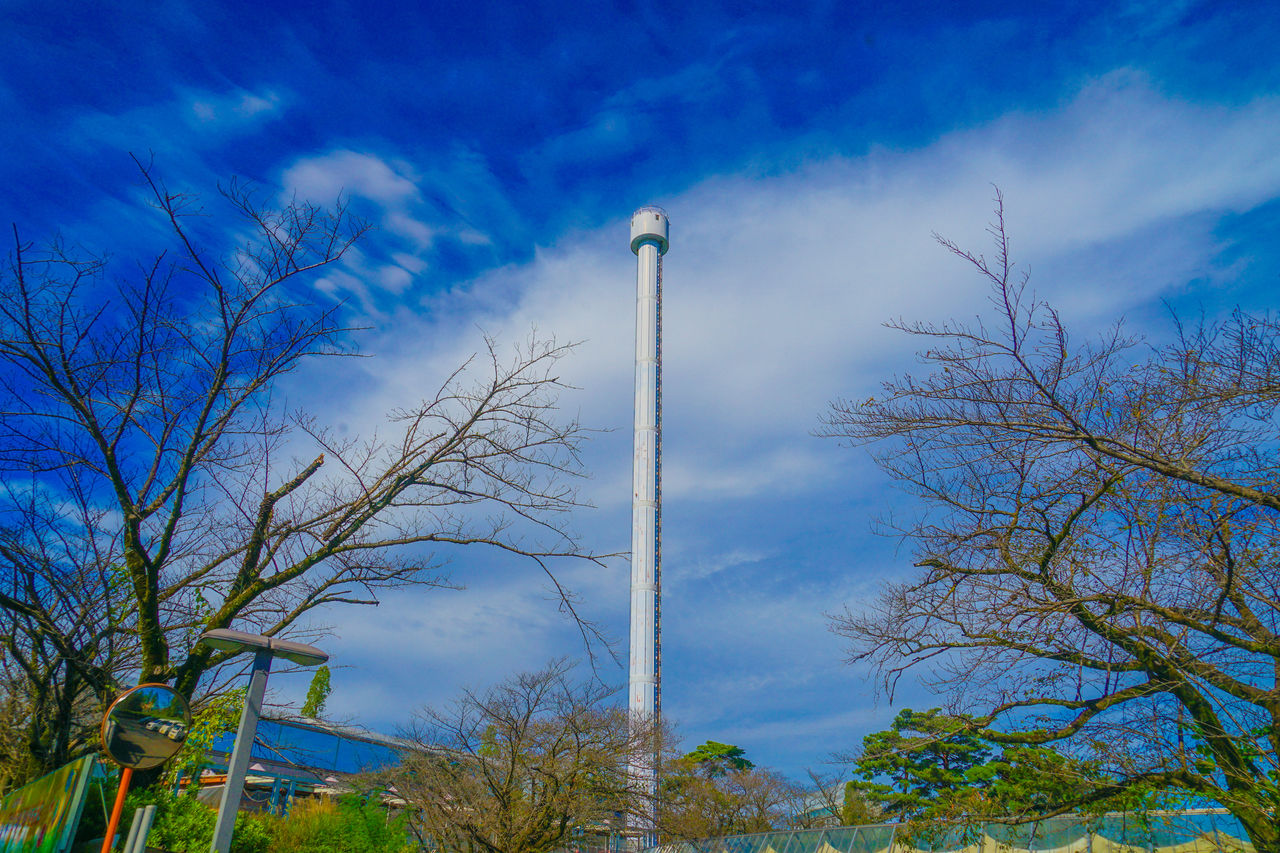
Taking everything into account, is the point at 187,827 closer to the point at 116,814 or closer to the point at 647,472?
the point at 116,814

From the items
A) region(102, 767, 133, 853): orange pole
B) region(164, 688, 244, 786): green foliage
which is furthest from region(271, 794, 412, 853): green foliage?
region(102, 767, 133, 853): orange pole

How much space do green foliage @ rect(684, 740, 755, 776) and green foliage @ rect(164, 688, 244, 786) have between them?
101 feet

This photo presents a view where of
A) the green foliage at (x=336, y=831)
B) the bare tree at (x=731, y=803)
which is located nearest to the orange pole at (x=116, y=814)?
the green foliage at (x=336, y=831)

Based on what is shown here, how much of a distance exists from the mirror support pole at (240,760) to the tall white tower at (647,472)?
33244 millimetres

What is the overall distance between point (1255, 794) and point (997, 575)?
2.75 m

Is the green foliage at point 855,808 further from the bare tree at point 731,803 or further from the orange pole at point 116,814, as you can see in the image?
the orange pole at point 116,814

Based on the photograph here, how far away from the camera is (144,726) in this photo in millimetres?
5820

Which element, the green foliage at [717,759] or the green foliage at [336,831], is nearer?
the green foliage at [336,831]

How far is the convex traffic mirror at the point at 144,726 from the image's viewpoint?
5551mm

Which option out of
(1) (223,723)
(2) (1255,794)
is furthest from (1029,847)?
(1) (223,723)

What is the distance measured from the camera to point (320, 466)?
7.98 meters

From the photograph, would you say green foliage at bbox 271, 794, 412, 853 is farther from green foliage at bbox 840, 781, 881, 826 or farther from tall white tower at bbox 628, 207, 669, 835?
tall white tower at bbox 628, 207, 669, 835

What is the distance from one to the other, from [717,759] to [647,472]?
16.4m

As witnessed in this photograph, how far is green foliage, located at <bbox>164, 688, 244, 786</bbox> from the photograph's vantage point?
10.7 m
